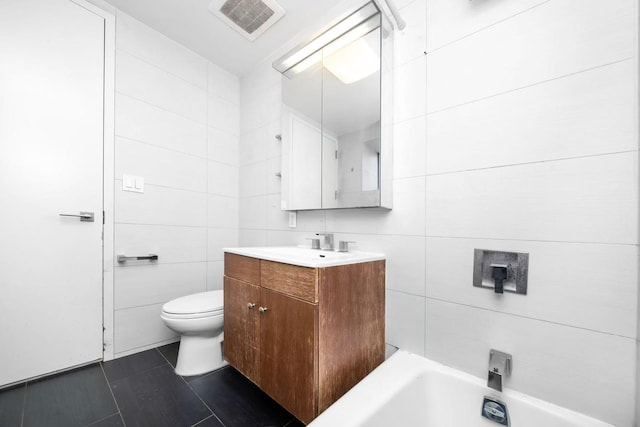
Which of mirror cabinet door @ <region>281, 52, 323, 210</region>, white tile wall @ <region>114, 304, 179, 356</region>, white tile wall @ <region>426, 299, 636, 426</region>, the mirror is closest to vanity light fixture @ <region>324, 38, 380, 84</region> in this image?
the mirror

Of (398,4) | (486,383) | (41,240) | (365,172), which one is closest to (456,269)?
(486,383)

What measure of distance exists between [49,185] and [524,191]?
7.83 ft

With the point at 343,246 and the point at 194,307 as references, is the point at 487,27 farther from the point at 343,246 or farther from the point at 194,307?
the point at 194,307

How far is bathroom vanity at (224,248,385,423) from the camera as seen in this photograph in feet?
3.02

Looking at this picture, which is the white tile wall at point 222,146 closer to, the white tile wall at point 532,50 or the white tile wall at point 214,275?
the white tile wall at point 214,275

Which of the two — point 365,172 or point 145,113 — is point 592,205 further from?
point 145,113

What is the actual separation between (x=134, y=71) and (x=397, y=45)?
5.87 ft

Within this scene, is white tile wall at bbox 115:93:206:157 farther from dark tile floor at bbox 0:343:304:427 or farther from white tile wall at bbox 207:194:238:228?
dark tile floor at bbox 0:343:304:427

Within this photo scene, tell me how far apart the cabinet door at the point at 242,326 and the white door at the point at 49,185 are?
0.89m

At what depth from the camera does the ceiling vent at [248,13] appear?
1501 mm

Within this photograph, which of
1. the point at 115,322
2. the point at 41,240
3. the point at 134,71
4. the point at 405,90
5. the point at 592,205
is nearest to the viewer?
the point at 592,205

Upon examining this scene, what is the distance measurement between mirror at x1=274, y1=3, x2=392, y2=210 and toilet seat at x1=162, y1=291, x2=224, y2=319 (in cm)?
78

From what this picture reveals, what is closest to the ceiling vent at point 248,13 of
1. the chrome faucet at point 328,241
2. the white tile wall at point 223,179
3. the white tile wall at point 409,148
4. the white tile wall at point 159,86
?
the white tile wall at point 159,86

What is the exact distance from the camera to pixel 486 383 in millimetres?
942
